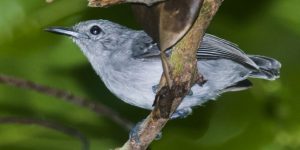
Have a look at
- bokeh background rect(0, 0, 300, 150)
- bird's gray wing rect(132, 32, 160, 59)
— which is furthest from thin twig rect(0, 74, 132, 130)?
bokeh background rect(0, 0, 300, 150)

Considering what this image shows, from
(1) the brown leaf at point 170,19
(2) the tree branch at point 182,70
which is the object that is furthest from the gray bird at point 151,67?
Result: (1) the brown leaf at point 170,19

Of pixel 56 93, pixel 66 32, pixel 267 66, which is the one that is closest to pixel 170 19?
pixel 56 93

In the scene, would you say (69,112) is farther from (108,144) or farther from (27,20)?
(27,20)

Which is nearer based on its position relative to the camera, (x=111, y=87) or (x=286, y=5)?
(x=111, y=87)

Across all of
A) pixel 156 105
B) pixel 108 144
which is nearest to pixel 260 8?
pixel 108 144

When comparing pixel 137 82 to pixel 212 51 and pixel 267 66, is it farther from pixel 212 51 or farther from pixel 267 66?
pixel 267 66

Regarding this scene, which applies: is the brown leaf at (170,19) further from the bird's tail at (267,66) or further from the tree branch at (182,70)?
the bird's tail at (267,66)
